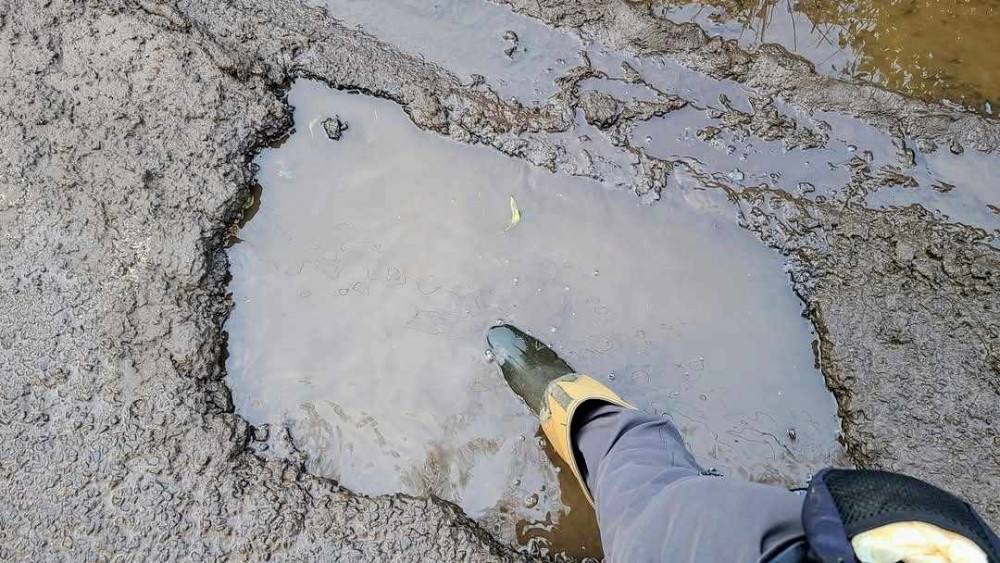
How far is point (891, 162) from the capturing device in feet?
7.85

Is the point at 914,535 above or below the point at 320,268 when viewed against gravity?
above

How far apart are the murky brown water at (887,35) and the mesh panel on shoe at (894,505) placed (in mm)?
2049

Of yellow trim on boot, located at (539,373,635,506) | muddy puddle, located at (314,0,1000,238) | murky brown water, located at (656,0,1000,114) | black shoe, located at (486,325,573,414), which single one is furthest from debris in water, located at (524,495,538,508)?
murky brown water, located at (656,0,1000,114)

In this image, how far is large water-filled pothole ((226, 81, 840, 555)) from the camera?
211cm

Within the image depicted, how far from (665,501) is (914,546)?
60 cm

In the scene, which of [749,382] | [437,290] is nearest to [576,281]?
[437,290]

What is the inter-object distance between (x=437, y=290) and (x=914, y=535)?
1.63 metres

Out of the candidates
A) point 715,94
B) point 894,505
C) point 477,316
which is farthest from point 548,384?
point 715,94

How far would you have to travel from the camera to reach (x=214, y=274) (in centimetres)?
223

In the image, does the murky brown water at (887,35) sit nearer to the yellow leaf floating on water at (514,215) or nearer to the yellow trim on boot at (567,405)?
the yellow leaf floating on water at (514,215)

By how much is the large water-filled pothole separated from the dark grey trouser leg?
0.99 feet

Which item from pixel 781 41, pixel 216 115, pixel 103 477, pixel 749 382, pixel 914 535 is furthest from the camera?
pixel 781 41

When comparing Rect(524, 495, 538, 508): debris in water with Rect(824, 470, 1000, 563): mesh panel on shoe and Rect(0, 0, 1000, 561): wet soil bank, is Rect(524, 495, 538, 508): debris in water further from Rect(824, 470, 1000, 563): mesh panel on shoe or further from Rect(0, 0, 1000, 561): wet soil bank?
Rect(824, 470, 1000, 563): mesh panel on shoe

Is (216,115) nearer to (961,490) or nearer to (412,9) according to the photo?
(412,9)
